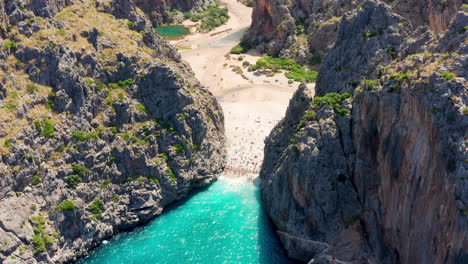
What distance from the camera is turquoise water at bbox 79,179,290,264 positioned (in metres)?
63.1

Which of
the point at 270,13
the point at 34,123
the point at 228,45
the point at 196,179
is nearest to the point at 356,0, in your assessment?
the point at 270,13

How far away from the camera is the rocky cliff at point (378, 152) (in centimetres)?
4525

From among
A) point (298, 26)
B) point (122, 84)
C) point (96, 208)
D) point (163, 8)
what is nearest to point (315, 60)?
point (298, 26)

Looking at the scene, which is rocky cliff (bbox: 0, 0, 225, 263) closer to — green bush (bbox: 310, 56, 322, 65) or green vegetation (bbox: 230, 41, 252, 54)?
green bush (bbox: 310, 56, 322, 65)

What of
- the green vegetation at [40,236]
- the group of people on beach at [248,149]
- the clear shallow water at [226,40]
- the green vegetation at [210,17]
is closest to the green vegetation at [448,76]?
the group of people on beach at [248,149]

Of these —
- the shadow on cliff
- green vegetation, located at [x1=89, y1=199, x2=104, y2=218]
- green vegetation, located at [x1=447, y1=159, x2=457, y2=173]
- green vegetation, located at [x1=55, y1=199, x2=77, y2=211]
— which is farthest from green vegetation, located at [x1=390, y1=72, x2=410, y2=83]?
green vegetation, located at [x1=55, y1=199, x2=77, y2=211]

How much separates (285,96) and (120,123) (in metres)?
49.6

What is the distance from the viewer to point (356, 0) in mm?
117812

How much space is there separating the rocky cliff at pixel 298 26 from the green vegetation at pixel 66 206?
7555 centimetres

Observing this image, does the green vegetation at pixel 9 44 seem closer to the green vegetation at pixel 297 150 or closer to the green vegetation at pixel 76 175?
the green vegetation at pixel 76 175

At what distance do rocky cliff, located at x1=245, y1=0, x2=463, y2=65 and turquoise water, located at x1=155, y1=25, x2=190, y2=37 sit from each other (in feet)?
106

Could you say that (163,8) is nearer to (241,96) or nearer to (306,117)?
(241,96)

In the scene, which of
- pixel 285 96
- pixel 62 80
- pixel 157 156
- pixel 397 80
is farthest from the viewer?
pixel 285 96

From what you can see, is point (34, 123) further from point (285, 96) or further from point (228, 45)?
point (228, 45)
